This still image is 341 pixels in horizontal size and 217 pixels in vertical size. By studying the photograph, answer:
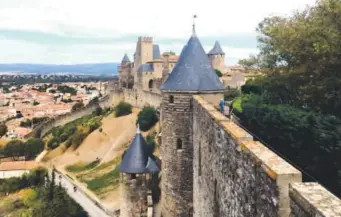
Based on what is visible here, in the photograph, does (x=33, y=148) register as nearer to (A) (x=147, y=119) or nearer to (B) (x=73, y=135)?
(B) (x=73, y=135)

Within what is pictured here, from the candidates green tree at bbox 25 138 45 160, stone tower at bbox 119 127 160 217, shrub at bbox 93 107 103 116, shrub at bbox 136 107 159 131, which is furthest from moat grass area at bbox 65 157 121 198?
shrub at bbox 93 107 103 116

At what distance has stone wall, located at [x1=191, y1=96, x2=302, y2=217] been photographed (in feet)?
12.1

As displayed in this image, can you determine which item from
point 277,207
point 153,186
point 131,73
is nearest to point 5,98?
point 131,73

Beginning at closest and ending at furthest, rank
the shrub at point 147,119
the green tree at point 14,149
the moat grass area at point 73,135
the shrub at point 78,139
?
the shrub at point 147,119 < the shrub at point 78,139 < the moat grass area at point 73,135 < the green tree at point 14,149

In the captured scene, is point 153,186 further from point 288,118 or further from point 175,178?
point 288,118

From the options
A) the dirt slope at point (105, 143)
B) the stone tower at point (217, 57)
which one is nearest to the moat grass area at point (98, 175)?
the dirt slope at point (105, 143)

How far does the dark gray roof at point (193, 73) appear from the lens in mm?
11602

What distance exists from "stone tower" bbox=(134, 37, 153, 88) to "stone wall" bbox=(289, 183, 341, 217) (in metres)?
53.3

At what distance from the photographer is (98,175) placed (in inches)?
1506

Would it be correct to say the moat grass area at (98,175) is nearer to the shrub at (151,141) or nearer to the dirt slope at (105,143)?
the dirt slope at (105,143)

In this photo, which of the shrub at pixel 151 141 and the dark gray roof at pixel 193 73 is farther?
the shrub at pixel 151 141

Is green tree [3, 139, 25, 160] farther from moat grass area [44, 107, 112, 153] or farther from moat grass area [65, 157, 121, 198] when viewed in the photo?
moat grass area [65, 157, 121, 198]

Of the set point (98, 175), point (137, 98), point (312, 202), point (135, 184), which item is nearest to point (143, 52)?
point (137, 98)

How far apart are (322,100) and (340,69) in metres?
1.20
